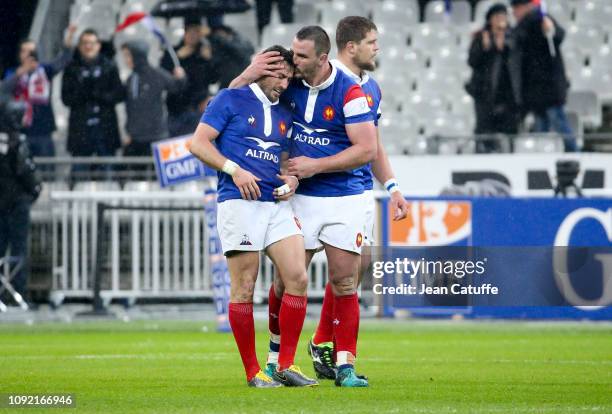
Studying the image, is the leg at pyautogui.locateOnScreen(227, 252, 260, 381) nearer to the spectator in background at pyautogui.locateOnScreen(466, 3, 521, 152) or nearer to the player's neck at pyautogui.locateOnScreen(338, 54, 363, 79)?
the player's neck at pyautogui.locateOnScreen(338, 54, 363, 79)

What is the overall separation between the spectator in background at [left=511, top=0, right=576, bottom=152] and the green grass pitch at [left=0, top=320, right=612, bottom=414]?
13.8ft

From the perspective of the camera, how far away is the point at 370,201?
885 centimetres

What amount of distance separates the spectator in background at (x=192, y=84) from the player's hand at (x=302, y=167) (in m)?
11.3

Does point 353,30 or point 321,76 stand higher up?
point 353,30

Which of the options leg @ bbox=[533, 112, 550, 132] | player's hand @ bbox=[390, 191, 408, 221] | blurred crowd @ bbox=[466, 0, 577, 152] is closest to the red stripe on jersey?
player's hand @ bbox=[390, 191, 408, 221]

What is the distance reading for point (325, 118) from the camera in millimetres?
8453

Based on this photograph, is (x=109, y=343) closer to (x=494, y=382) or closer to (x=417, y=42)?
(x=494, y=382)

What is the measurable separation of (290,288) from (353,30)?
1.61m

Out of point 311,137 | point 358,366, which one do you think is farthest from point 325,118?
point 358,366

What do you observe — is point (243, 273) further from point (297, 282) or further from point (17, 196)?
point (17, 196)

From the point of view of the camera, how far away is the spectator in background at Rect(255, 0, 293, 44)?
78.6 ft

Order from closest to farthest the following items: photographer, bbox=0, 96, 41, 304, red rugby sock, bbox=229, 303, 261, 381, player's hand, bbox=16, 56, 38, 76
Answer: red rugby sock, bbox=229, 303, 261, 381 → photographer, bbox=0, 96, 41, 304 → player's hand, bbox=16, 56, 38, 76

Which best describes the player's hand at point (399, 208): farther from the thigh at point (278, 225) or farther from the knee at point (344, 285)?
the thigh at point (278, 225)

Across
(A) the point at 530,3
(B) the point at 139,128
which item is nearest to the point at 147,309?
(B) the point at 139,128
